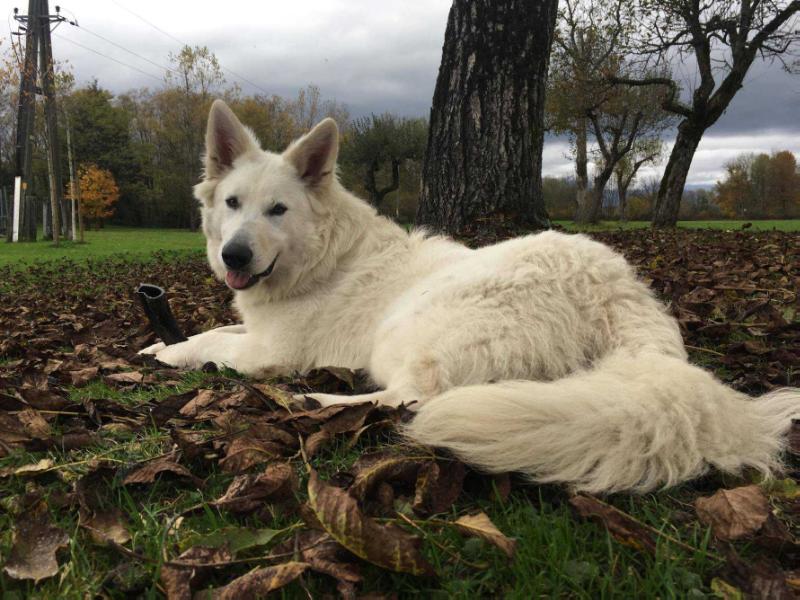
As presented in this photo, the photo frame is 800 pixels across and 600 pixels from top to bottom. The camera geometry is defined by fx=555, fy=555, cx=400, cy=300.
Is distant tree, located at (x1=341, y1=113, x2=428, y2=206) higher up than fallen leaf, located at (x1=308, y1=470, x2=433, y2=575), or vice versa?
distant tree, located at (x1=341, y1=113, x2=428, y2=206)

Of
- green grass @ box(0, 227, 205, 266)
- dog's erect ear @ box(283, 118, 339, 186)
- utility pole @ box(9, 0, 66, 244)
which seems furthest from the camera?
utility pole @ box(9, 0, 66, 244)

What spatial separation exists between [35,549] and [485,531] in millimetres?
1151

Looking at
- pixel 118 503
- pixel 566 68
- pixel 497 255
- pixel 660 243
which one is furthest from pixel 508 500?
pixel 566 68

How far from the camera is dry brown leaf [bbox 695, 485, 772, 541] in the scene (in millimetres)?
1440

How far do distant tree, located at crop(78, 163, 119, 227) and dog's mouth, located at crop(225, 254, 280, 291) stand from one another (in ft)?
176

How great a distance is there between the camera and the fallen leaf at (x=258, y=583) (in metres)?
1.23

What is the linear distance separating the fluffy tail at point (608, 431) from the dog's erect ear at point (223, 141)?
2.91 meters

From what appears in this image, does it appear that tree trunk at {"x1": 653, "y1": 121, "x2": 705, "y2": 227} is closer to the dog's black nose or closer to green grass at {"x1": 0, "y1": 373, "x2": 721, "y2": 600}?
the dog's black nose

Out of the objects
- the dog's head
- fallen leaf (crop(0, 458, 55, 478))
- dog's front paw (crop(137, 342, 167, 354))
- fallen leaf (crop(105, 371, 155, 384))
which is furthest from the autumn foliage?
fallen leaf (crop(0, 458, 55, 478))

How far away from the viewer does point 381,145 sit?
132 feet

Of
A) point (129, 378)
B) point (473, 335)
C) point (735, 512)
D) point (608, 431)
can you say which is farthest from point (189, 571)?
point (129, 378)

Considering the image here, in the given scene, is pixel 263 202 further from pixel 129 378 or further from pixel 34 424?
pixel 34 424

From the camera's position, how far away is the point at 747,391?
276 cm

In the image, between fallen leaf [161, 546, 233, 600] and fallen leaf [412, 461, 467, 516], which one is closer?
fallen leaf [161, 546, 233, 600]
